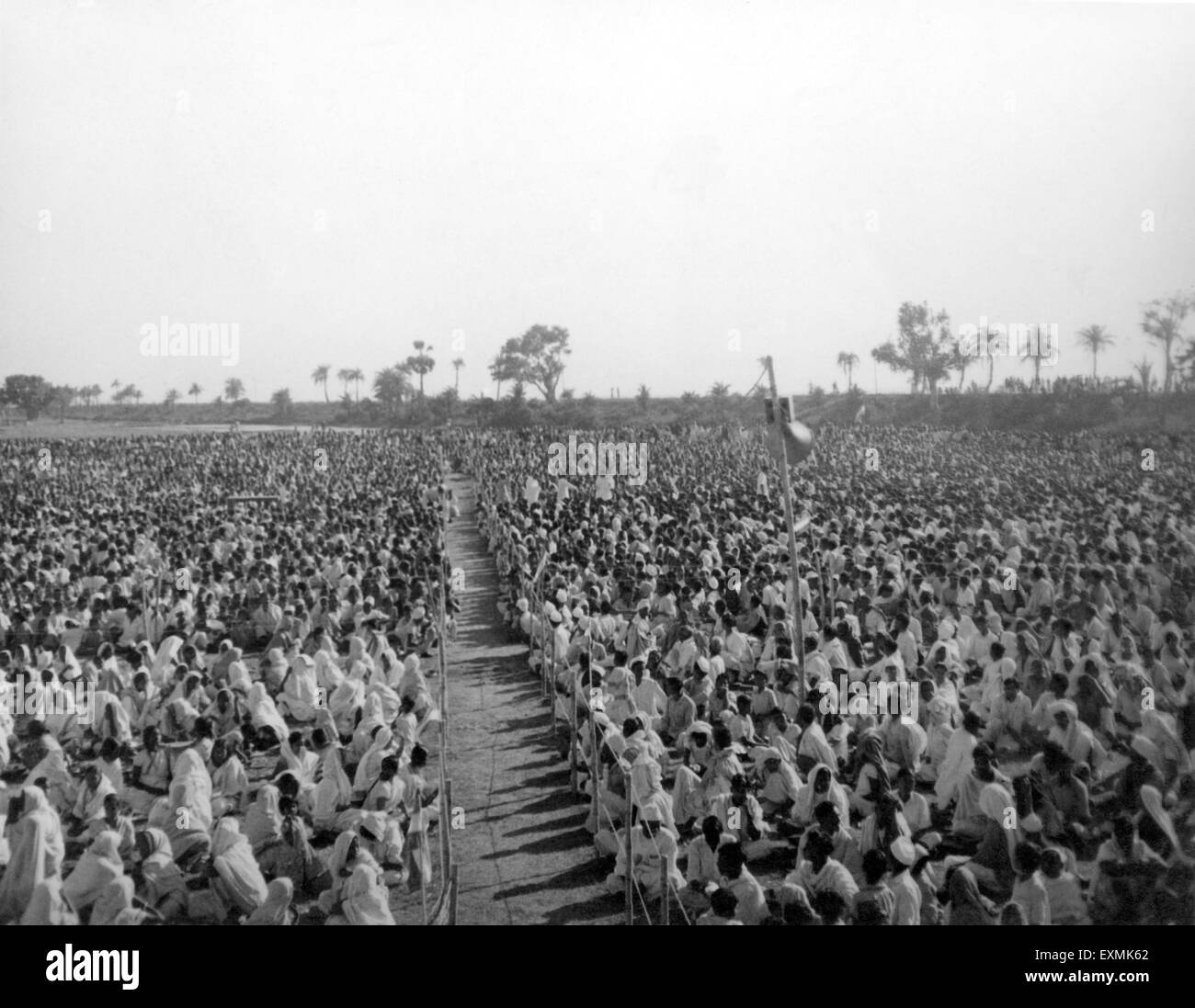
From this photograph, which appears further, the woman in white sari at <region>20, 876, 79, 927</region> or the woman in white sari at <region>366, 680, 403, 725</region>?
the woman in white sari at <region>366, 680, 403, 725</region>

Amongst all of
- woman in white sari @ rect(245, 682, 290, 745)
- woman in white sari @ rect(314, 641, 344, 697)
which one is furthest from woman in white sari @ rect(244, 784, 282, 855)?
woman in white sari @ rect(314, 641, 344, 697)

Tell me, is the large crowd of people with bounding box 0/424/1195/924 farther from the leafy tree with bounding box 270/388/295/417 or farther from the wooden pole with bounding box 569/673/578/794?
the leafy tree with bounding box 270/388/295/417

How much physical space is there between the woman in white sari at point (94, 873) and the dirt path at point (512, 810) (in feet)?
6.77

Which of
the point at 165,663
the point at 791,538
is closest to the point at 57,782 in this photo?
the point at 165,663

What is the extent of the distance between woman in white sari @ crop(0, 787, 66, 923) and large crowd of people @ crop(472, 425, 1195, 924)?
3434 mm

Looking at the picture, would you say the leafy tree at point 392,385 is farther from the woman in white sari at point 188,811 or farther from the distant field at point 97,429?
the woman in white sari at point 188,811

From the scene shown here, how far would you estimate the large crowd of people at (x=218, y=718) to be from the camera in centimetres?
584

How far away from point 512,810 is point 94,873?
9.72ft

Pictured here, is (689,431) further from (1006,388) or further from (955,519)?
(955,519)

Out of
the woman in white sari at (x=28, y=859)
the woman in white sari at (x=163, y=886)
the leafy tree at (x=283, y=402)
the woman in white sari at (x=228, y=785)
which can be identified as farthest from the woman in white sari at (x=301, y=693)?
the leafy tree at (x=283, y=402)

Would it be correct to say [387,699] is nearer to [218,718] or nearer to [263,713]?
[263,713]

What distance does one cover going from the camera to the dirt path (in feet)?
20.6

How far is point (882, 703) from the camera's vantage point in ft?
27.3

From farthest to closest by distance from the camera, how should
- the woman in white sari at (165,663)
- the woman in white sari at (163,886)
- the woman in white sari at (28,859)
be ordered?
the woman in white sari at (165,663) < the woman in white sari at (163,886) < the woman in white sari at (28,859)
